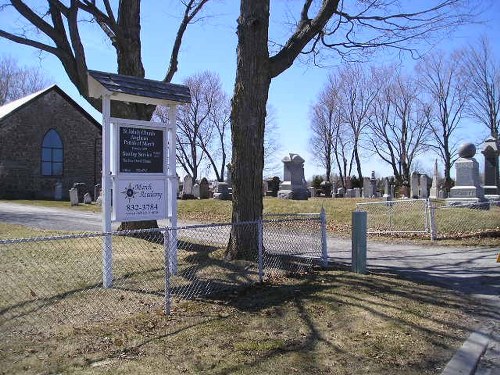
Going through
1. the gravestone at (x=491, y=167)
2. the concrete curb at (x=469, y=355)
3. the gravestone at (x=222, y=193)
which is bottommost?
the concrete curb at (x=469, y=355)

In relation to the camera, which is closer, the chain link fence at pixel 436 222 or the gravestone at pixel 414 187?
the chain link fence at pixel 436 222

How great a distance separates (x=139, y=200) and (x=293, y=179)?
20.4 m

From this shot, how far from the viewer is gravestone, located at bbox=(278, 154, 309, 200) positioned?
88.3ft

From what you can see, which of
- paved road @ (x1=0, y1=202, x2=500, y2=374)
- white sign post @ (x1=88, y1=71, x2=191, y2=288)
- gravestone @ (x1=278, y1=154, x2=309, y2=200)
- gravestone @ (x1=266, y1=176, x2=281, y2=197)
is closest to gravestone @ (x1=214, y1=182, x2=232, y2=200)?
gravestone @ (x1=278, y1=154, x2=309, y2=200)

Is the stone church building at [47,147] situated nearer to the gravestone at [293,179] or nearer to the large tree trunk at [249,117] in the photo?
the gravestone at [293,179]

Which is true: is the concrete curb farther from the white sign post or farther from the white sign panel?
the white sign panel

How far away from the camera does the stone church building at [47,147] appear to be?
3778cm

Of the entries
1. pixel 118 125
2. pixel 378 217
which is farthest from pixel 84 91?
Answer: pixel 378 217

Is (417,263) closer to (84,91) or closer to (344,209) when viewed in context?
(84,91)

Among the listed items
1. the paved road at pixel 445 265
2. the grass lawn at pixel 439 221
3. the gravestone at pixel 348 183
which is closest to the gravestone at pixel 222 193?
the grass lawn at pixel 439 221

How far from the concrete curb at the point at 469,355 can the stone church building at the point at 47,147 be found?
1443 inches

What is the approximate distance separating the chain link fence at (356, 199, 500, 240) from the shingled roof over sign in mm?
9028

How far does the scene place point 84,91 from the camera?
1164 cm

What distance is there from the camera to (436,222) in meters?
15.5
